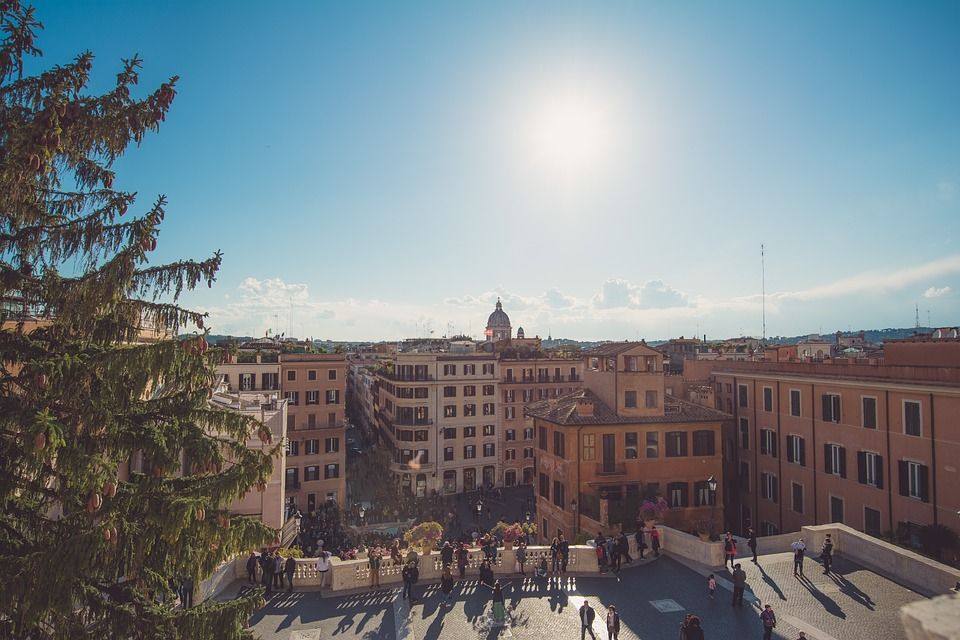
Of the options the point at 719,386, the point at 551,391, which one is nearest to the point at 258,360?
the point at 551,391

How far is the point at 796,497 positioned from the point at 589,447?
530 inches

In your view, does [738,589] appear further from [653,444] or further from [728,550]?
[653,444]

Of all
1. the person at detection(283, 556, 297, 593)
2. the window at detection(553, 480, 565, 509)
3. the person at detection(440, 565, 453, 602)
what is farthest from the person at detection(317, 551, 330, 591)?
the window at detection(553, 480, 565, 509)

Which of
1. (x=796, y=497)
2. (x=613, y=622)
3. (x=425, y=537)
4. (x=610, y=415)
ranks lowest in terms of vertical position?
(x=796, y=497)

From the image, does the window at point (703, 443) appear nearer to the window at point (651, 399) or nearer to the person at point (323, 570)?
the window at point (651, 399)

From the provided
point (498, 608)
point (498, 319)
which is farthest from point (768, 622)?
point (498, 319)

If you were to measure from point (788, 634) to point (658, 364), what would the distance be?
72.6 feet

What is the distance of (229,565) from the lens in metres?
18.9

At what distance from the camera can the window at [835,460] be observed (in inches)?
1288

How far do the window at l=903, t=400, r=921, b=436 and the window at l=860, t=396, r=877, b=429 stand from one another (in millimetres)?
1873

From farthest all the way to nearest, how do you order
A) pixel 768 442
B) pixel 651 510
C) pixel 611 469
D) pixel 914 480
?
pixel 768 442
pixel 611 469
pixel 914 480
pixel 651 510

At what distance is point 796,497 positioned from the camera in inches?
1422

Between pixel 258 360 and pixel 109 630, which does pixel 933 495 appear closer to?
pixel 109 630

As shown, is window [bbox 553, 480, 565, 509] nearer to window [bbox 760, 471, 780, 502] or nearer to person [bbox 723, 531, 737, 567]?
person [bbox 723, 531, 737, 567]
